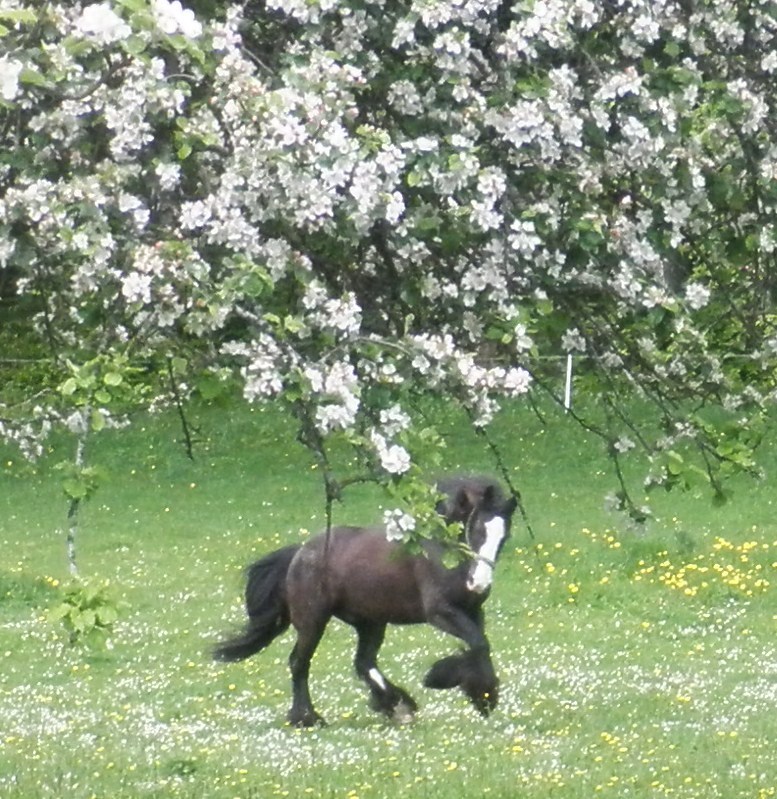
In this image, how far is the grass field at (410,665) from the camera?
923cm

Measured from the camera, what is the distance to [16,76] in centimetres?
392

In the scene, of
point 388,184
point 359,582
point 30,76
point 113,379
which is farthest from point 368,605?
point 30,76

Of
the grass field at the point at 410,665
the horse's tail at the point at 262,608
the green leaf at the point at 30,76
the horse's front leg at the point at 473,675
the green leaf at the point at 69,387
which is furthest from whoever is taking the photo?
the horse's tail at the point at 262,608

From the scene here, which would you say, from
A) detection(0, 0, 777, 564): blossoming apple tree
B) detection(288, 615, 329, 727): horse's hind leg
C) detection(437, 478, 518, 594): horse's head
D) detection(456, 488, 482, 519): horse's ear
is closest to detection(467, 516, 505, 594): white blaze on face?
detection(437, 478, 518, 594): horse's head

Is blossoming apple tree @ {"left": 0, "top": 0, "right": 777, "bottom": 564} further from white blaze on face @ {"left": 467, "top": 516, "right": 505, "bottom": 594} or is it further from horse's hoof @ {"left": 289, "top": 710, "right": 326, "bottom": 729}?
horse's hoof @ {"left": 289, "top": 710, "right": 326, "bottom": 729}

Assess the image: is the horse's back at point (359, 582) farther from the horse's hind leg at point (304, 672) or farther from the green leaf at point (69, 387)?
the green leaf at point (69, 387)

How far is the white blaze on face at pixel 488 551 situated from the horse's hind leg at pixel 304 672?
1528mm

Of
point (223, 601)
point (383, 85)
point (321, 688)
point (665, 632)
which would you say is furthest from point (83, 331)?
point (223, 601)

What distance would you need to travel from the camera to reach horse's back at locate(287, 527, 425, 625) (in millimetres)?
11445

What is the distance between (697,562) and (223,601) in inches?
176

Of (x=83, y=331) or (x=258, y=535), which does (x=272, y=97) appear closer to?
(x=83, y=331)

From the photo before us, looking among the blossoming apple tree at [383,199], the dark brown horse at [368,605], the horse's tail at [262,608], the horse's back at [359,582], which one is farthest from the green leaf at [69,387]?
the horse's tail at [262,608]

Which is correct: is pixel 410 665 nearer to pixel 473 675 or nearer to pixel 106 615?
pixel 473 675

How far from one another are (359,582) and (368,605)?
0.17m
